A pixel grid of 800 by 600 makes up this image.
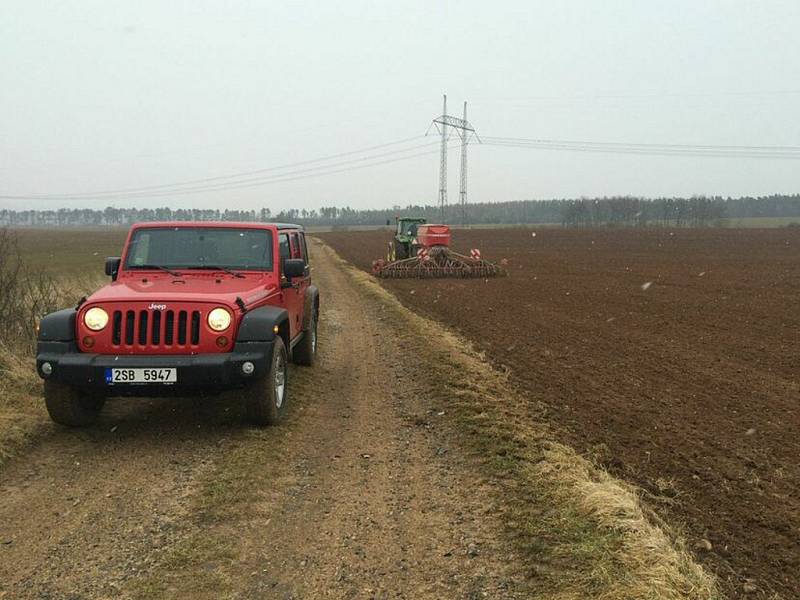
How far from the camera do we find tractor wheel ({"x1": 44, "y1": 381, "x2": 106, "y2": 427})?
5152 mm

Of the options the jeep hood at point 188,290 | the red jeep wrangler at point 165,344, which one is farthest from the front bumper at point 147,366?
the jeep hood at point 188,290

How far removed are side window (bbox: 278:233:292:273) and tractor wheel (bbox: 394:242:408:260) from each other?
20.2 metres

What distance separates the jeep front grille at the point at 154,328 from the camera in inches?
193

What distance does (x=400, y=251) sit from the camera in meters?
27.8

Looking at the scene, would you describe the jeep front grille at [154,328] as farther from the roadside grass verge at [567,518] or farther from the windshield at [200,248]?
the roadside grass verge at [567,518]

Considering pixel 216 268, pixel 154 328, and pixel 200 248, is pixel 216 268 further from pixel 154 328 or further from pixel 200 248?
pixel 154 328

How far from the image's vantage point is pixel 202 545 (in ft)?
11.4

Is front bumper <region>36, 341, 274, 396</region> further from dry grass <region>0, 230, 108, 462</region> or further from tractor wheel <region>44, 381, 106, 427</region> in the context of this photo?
dry grass <region>0, 230, 108, 462</region>

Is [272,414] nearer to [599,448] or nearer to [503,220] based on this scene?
[599,448]

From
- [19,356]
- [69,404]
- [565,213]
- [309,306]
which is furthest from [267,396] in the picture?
[565,213]

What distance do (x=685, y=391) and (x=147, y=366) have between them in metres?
5.98

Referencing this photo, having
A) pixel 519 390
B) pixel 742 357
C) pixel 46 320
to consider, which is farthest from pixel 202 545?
pixel 742 357

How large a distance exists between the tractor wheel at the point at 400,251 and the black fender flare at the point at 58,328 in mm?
22765

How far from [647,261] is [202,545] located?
1229 inches
